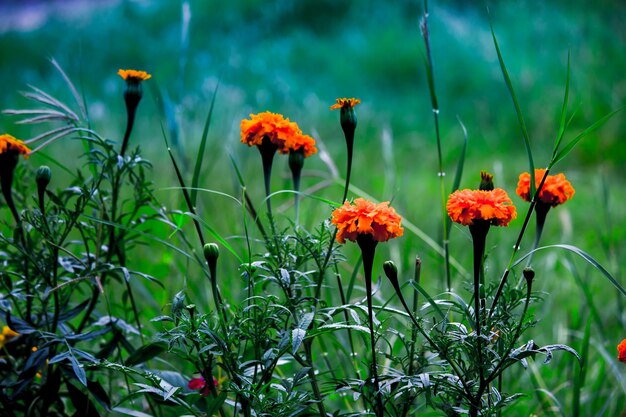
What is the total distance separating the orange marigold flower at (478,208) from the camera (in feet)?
2.67

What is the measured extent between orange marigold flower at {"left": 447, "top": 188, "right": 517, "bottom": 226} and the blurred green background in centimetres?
154

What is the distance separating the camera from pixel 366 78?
153 inches

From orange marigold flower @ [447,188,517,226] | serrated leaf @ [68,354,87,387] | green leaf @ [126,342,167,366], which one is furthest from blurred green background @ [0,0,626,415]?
orange marigold flower @ [447,188,517,226]

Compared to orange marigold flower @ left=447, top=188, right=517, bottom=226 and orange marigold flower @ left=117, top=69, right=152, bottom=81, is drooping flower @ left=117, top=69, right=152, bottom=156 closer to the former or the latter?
orange marigold flower @ left=117, top=69, right=152, bottom=81

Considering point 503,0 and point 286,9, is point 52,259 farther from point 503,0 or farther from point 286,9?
point 503,0

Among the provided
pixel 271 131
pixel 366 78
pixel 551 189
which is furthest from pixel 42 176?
pixel 366 78

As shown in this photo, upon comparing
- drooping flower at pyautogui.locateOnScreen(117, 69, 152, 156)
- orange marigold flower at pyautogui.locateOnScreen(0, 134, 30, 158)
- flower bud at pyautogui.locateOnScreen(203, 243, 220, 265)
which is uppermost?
drooping flower at pyautogui.locateOnScreen(117, 69, 152, 156)

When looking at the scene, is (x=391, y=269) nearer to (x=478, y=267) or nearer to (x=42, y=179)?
(x=478, y=267)

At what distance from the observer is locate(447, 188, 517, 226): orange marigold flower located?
815 millimetres

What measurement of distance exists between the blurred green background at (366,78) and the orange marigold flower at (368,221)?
1556 mm

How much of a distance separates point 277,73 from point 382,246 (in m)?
1.89

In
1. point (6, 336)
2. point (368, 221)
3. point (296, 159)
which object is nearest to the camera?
point (368, 221)

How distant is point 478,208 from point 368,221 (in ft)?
0.42

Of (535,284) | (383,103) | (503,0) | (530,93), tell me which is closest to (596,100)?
(530,93)
